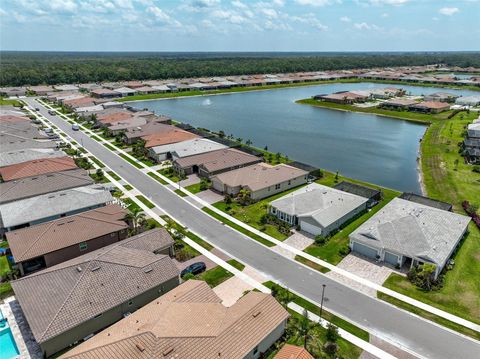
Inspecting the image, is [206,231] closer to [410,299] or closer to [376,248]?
[376,248]

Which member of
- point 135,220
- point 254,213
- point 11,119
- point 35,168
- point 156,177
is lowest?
point 254,213

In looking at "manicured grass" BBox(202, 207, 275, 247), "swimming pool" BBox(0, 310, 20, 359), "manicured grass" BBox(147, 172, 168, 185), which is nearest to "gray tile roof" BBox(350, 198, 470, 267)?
"manicured grass" BBox(202, 207, 275, 247)

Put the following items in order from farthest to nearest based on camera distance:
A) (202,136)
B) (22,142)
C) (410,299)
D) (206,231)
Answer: (202,136)
(22,142)
(206,231)
(410,299)

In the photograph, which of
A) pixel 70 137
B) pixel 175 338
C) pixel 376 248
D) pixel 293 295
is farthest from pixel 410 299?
pixel 70 137

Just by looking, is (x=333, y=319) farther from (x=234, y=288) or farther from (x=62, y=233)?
(x=62, y=233)

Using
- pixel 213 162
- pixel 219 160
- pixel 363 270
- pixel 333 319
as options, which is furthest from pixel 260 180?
pixel 333 319

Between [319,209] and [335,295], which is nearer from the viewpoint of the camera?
[335,295]

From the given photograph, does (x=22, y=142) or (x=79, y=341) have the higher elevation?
(x=22, y=142)
